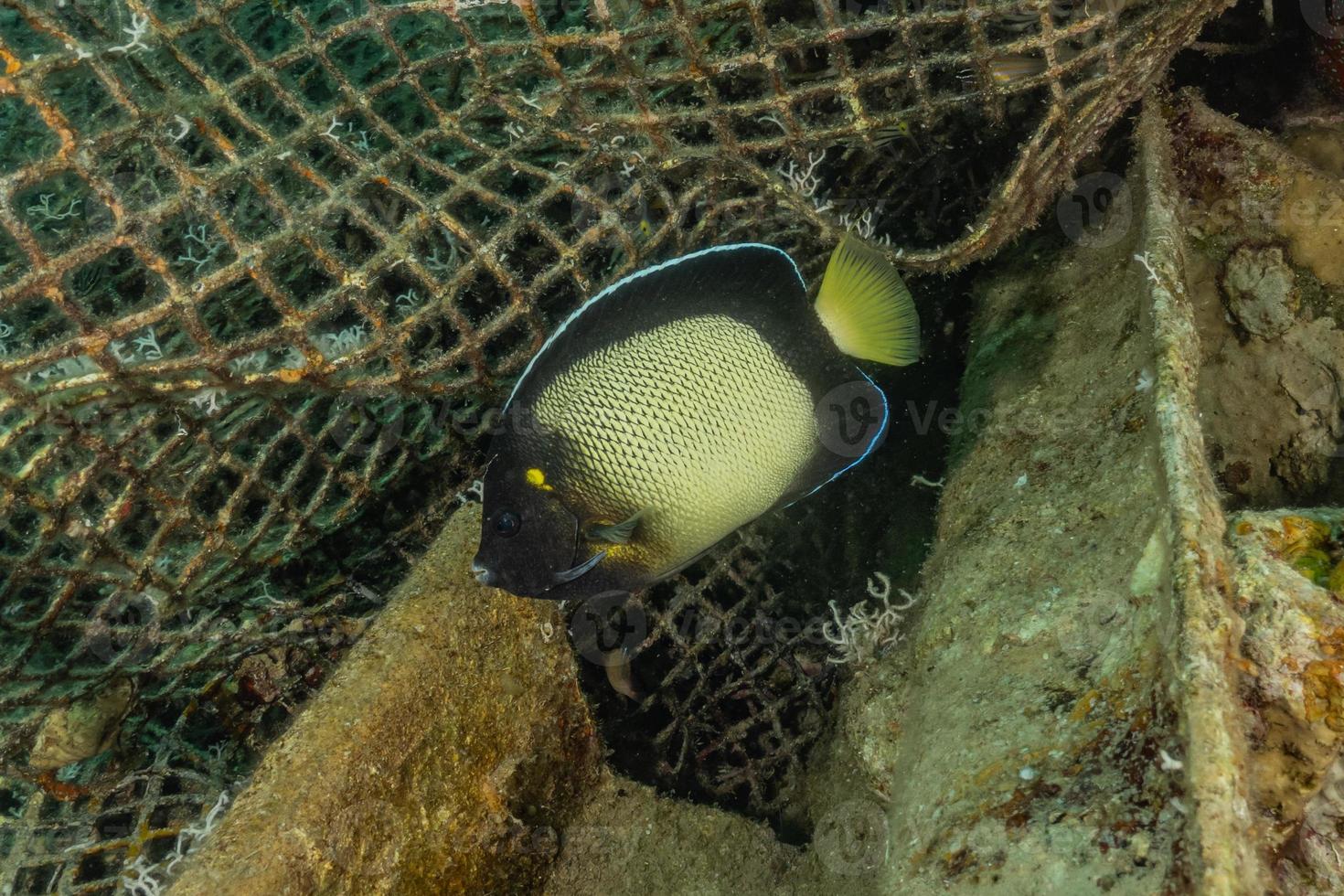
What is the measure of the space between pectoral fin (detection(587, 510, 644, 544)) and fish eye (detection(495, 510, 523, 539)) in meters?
0.18

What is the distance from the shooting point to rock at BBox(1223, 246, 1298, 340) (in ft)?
8.15

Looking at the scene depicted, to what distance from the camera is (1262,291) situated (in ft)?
8.21

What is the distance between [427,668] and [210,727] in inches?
62.2

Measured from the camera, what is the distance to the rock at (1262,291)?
2.48 metres

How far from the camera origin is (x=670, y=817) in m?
2.73

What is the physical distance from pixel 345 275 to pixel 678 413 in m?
1.06

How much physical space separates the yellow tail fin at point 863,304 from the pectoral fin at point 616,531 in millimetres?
723

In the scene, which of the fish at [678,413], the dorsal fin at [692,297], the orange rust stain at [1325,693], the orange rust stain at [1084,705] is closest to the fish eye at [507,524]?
the fish at [678,413]

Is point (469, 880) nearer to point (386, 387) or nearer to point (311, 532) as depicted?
Answer: point (311, 532)

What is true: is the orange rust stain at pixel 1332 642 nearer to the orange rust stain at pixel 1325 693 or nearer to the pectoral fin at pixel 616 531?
the orange rust stain at pixel 1325 693

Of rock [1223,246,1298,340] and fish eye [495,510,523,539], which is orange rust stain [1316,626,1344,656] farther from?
fish eye [495,510,523,539]

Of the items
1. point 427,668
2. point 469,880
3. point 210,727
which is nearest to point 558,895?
point 469,880

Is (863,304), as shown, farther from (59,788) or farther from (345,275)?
(59,788)

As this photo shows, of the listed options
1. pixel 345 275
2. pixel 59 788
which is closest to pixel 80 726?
pixel 59 788
